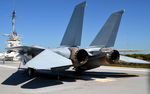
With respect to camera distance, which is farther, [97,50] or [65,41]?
[65,41]

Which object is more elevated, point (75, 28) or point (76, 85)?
point (75, 28)

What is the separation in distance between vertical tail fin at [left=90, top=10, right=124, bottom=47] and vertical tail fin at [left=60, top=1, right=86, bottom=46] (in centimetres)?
154

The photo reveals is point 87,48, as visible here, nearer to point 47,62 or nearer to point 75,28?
point 75,28

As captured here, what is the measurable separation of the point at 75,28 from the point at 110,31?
242 cm

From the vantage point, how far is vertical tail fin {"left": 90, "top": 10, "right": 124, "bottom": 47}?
11312mm

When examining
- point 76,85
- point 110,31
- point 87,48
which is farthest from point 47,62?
point 110,31

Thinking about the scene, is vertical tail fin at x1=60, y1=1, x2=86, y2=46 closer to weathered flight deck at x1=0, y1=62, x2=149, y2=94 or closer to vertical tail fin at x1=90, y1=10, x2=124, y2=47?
vertical tail fin at x1=90, y1=10, x2=124, y2=47

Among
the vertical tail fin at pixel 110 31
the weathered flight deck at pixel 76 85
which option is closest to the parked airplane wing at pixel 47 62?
the weathered flight deck at pixel 76 85

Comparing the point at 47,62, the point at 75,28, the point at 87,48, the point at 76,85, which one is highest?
the point at 75,28

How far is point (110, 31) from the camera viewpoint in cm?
1134

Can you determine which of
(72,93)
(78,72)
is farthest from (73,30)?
(72,93)

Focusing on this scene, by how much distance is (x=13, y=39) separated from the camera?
164 feet

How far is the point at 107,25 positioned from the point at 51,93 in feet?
21.6

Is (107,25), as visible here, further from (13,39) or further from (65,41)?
(13,39)
